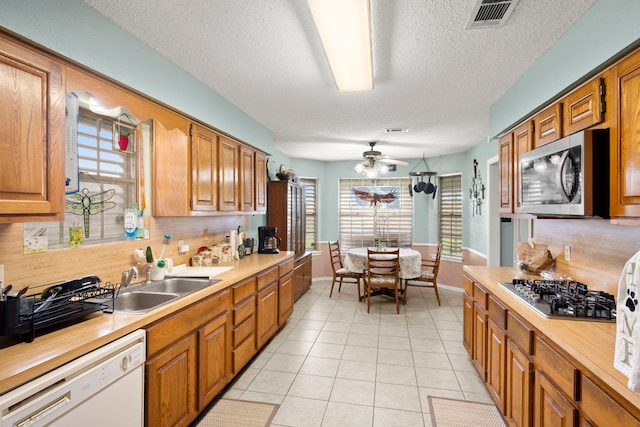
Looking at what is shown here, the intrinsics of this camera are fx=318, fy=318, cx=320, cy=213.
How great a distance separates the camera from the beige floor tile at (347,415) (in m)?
2.15

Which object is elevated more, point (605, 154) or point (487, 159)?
point (487, 159)

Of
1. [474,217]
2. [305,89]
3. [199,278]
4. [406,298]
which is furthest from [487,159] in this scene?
[199,278]

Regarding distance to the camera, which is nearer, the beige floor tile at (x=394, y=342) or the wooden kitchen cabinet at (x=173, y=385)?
the wooden kitchen cabinet at (x=173, y=385)

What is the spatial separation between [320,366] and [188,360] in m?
1.37

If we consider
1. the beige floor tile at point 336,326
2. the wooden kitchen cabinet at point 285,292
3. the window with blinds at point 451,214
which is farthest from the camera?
the window with blinds at point 451,214

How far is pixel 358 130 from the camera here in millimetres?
4246

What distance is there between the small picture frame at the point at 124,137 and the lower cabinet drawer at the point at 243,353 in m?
1.74

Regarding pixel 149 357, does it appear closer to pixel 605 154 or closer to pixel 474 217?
pixel 605 154

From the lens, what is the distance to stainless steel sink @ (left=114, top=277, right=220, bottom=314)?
2018 millimetres

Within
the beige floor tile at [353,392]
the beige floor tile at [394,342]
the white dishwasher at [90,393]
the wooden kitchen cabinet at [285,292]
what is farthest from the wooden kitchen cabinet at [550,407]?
the wooden kitchen cabinet at [285,292]

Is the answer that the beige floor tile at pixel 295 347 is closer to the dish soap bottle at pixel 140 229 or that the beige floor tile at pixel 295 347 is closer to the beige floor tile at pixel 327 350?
the beige floor tile at pixel 327 350

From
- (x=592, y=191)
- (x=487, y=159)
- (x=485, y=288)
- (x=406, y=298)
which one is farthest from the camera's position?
(x=406, y=298)

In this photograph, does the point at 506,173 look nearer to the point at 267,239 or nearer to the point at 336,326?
the point at 336,326

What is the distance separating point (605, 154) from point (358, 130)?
2945 millimetres
